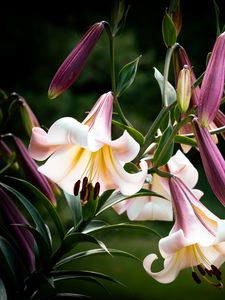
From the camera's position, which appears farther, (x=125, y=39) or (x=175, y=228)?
(x=125, y=39)

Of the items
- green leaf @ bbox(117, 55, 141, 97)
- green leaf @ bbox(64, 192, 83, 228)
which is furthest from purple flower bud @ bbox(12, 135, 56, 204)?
green leaf @ bbox(117, 55, 141, 97)

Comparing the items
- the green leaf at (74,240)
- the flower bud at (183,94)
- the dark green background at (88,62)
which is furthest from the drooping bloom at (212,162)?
the dark green background at (88,62)

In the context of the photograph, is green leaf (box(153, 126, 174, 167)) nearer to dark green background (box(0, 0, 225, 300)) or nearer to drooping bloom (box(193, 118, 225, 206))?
drooping bloom (box(193, 118, 225, 206))

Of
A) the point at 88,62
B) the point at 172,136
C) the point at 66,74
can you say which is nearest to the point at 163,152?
the point at 172,136

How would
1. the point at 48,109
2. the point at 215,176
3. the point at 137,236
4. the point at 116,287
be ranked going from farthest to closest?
the point at 137,236, the point at 48,109, the point at 116,287, the point at 215,176

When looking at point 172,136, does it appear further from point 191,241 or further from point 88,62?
point 88,62

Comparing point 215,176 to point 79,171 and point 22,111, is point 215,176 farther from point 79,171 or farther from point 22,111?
point 22,111

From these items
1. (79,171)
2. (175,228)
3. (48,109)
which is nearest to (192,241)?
(175,228)
